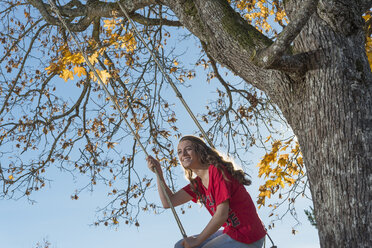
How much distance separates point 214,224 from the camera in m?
2.79

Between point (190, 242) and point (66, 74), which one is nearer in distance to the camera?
point (190, 242)

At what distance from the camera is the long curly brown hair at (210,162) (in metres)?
3.04

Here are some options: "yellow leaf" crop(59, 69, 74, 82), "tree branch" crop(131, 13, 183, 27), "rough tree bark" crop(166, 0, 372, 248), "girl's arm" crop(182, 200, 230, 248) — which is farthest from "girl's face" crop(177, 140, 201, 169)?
"tree branch" crop(131, 13, 183, 27)

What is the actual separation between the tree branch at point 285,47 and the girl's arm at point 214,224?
1029mm

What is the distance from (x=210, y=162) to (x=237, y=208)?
16.1 inches

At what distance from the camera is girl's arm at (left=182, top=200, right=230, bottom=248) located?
279cm

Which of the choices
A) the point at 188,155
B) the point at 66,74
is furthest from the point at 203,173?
the point at 66,74

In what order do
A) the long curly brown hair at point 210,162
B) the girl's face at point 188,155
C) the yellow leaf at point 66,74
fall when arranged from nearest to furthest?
the long curly brown hair at point 210,162
the girl's face at point 188,155
the yellow leaf at point 66,74

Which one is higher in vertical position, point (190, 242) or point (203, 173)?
point (203, 173)

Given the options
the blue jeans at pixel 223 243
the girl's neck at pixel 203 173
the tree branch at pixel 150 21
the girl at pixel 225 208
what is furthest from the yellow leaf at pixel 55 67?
the blue jeans at pixel 223 243

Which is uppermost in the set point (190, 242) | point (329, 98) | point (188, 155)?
point (188, 155)

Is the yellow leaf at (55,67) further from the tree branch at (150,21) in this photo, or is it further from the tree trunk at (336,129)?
the tree trunk at (336,129)

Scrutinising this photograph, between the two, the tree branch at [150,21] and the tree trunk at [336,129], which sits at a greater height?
the tree branch at [150,21]

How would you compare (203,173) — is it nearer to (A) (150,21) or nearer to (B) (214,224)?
(B) (214,224)
